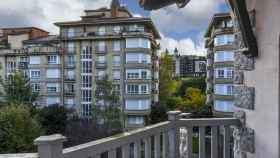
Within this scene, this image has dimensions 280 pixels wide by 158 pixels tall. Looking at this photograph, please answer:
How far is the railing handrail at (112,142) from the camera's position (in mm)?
1543

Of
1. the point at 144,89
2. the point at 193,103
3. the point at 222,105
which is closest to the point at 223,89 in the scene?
the point at 222,105

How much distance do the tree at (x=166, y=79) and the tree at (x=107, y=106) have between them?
709 centimetres

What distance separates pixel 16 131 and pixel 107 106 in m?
6.29

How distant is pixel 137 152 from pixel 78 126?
54.9 feet

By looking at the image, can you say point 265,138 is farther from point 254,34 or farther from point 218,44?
point 218,44

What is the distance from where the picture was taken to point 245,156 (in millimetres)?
2598

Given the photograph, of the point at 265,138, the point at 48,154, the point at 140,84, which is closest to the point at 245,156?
the point at 265,138

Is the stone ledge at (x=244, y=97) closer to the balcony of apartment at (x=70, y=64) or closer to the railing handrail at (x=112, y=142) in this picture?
the railing handrail at (x=112, y=142)

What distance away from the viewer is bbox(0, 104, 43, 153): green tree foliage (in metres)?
14.5

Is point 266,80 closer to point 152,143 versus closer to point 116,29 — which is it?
point 152,143

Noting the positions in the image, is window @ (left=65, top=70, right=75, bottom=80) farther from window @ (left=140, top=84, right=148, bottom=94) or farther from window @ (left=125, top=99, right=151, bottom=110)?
window @ (left=140, top=84, right=148, bottom=94)

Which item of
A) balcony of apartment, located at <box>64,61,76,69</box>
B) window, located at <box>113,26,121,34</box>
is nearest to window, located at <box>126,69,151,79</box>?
window, located at <box>113,26,121,34</box>

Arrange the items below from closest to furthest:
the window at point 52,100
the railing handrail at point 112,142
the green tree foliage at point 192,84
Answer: the railing handrail at point 112,142
the window at point 52,100
the green tree foliage at point 192,84

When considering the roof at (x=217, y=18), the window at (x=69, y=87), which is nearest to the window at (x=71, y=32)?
the window at (x=69, y=87)
